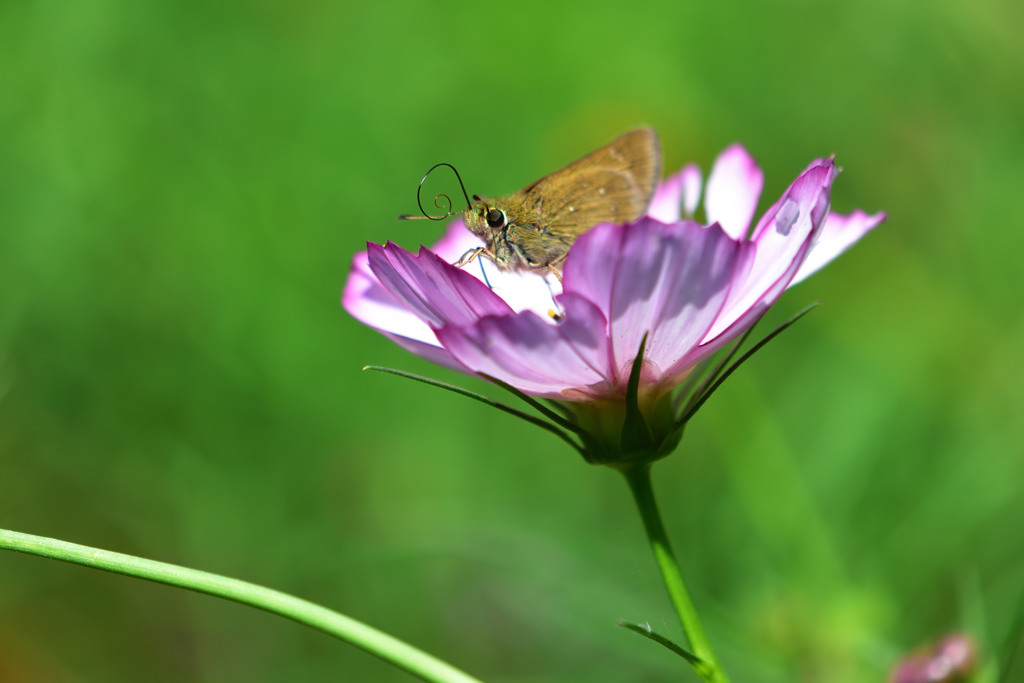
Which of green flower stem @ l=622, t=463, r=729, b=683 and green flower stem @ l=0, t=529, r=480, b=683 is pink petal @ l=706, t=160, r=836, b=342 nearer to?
green flower stem @ l=622, t=463, r=729, b=683

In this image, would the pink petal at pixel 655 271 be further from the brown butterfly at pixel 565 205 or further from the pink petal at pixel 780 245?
the brown butterfly at pixel 565 205

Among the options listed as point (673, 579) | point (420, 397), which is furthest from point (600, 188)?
point (420, 397)

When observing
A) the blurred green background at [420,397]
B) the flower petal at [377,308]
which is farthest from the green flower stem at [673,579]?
the blurred green background at [420,397]

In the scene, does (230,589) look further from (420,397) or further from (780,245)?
(420,397)

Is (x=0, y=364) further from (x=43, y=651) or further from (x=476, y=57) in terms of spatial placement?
(x=476, y=57)

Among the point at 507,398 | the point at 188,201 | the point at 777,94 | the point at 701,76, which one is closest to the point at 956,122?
the point at 777,94

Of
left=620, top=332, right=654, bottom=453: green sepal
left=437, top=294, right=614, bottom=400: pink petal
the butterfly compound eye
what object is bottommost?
left=620, top=332, right=654, bottom=453: green sepal

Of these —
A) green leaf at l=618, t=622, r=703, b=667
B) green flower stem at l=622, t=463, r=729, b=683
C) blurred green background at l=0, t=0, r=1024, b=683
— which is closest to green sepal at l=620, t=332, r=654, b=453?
green flower stem at l=622, t=463, r=729, b=683
